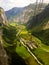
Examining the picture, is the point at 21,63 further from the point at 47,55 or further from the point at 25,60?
the point at 47,55

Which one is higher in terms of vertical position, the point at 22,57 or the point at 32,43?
the point at 22,57

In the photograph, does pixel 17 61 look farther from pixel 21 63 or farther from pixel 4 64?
pixel 4 64

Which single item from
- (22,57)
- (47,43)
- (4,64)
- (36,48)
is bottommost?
(47,43)

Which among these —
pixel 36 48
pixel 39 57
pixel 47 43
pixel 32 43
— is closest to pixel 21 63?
pixel 39 57

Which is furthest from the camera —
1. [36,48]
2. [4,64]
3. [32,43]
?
[32,43]

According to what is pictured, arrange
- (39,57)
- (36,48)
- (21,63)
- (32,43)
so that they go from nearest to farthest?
(21,63), (39,57), (36,48), (32,43)

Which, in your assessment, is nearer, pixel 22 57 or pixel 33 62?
pixel 33 62

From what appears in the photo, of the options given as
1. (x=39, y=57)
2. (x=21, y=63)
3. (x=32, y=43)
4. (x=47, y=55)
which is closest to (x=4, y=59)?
(x=21, y=63)

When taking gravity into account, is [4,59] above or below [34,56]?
above

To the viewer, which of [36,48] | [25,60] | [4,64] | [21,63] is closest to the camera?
[4,64]
